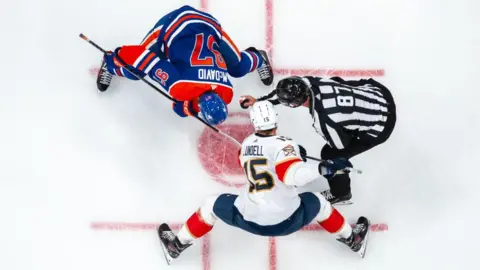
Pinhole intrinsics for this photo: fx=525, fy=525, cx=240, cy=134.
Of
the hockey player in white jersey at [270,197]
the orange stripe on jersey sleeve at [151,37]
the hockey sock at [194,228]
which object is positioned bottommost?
the hockey sock at [194,228]

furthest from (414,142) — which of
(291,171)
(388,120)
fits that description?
(291,171)

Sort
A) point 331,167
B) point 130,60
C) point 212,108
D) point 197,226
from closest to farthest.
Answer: point 331,167, point 212,108, point 130,60, point 197,226

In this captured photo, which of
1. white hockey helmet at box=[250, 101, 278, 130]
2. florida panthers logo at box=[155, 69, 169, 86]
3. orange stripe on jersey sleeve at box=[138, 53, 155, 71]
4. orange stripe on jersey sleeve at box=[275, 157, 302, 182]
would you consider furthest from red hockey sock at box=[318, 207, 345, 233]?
orange stripe on jersey sleeve at box=[138, 53, 155, 71]

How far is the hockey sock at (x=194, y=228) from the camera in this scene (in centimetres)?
367

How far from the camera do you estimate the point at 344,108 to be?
3.12m

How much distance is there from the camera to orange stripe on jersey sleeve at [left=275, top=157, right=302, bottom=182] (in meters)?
3.03

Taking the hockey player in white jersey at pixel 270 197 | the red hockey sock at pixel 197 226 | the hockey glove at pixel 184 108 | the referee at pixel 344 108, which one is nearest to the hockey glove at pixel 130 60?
the hockey glove at pixel 184 108

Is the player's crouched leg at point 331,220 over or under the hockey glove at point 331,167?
under

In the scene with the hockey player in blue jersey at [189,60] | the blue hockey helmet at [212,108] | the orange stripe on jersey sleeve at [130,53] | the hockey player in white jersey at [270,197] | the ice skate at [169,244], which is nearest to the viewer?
the hockey player in white jersey at [270,197]

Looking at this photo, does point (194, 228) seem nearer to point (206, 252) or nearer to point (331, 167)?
point (206, 252)

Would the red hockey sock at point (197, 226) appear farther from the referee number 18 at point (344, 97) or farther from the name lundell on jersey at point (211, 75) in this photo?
the referee number 18 at point (344, 97)

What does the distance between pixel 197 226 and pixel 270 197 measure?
0.70m

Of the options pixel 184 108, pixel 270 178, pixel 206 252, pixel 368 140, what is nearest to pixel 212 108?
pixel 184 108

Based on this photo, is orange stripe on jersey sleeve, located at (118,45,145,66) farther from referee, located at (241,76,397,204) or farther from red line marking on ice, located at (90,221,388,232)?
red line marking on ice, located at (90,221,388,232)
